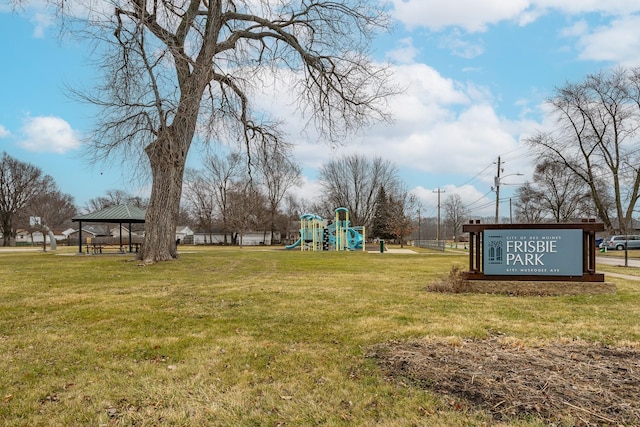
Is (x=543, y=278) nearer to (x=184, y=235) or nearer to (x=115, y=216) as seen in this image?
(x=115, y=216)

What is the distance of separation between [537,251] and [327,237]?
26.2 metres

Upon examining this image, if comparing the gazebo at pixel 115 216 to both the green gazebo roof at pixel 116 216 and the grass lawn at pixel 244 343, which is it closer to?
the green gazebo roof at pixel 116 216

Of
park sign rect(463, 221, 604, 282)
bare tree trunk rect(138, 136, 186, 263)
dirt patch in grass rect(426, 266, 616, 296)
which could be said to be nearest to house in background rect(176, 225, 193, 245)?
bare tree trunk rect(138, 136, 186, 263)

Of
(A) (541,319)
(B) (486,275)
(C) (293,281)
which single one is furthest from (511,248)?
(C) (293,281)

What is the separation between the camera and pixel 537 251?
9.30 meters

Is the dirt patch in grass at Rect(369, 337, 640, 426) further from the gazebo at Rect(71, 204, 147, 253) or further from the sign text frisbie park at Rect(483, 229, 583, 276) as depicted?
the gazebo at Rect(71, 204, 147, 253)

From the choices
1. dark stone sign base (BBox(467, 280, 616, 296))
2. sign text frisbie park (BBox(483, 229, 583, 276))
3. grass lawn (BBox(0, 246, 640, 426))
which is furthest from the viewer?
sign text frisbie park (BBox(483, 229, 583, 276))

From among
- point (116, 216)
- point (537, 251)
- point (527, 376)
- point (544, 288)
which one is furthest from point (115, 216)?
point (527, 376)

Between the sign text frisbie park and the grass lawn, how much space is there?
2.88 feet

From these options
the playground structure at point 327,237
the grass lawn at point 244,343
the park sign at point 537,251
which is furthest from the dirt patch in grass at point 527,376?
the playground structure at point 327,237

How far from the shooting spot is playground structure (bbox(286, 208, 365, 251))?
3456cm

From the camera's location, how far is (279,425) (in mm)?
3016

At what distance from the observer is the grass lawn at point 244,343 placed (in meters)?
3.23

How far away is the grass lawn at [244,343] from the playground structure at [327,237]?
2464 centimetres
